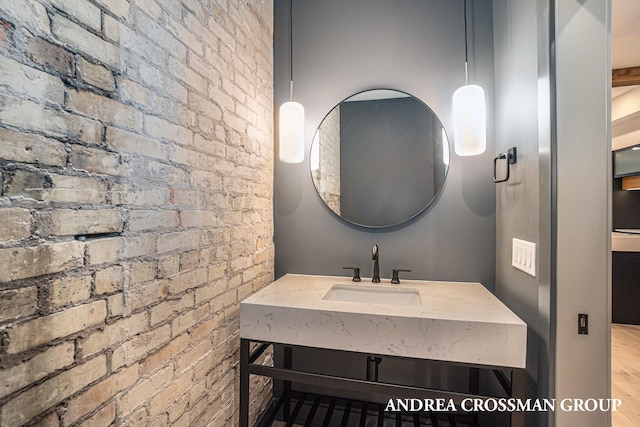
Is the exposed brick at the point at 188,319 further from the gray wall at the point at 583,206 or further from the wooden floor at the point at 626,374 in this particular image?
the wooden floor at the point at 626,374

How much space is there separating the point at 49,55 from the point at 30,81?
89 mm

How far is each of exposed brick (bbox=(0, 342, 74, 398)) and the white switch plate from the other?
160 centimetres

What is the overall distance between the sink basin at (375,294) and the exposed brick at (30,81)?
1.32 metres

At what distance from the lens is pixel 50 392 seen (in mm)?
730

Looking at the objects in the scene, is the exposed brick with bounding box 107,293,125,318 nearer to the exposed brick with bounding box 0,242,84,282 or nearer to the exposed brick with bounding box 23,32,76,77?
the exposed brick with bounding box 0,242,84,282

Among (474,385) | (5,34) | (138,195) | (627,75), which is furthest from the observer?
(627,75)

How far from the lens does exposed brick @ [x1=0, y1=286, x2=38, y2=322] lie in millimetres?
642

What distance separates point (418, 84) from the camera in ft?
6.15

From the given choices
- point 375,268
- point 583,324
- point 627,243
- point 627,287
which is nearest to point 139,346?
point 375,268

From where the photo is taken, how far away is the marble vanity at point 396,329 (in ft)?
3.81

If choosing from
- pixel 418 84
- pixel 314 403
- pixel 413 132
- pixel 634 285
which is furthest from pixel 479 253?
pixel 634 285

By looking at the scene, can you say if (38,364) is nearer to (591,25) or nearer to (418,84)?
(591,25)

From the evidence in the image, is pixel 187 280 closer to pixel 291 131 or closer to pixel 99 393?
pixel 99 393

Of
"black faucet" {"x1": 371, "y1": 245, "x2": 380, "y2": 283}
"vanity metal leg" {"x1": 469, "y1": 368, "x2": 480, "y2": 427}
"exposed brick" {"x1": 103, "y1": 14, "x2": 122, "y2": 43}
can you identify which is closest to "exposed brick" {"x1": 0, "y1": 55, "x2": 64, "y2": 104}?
"exposed brick" {"x1": 103, "y1": 14, "x2": 122, "y2": 43}
